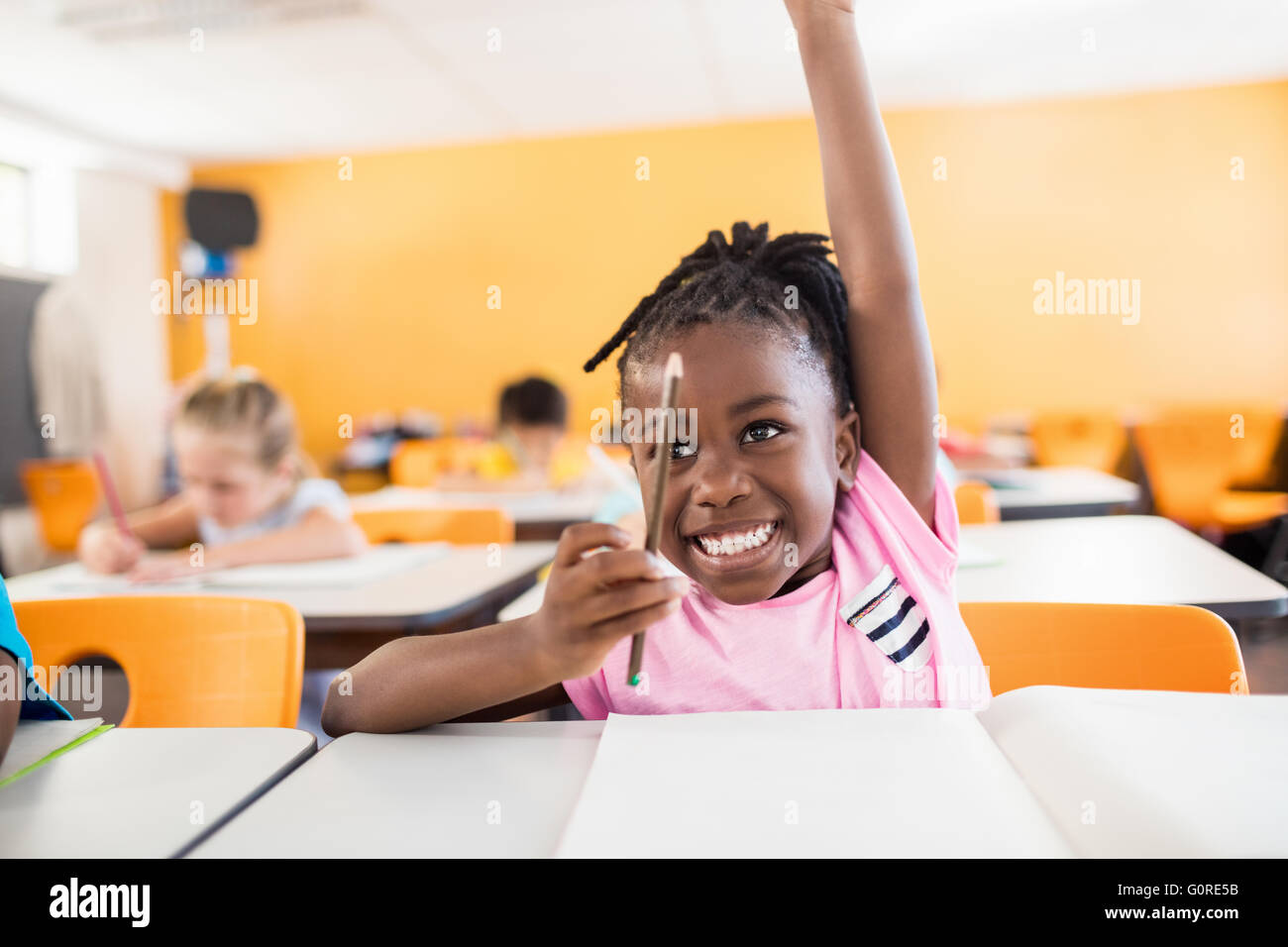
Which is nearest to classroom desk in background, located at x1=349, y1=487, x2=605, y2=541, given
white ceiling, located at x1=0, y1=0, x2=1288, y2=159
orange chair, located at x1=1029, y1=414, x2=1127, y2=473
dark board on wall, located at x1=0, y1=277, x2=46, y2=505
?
white ceiling, located at x1=0, y1=0, x2=1288, y2=159

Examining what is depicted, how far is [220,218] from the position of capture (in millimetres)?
5820

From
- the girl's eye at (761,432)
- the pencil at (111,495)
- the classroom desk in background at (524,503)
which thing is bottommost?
the classroom desk in background at (524,503)

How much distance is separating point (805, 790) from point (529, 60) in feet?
15.0

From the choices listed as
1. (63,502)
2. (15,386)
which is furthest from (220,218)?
(63,502)

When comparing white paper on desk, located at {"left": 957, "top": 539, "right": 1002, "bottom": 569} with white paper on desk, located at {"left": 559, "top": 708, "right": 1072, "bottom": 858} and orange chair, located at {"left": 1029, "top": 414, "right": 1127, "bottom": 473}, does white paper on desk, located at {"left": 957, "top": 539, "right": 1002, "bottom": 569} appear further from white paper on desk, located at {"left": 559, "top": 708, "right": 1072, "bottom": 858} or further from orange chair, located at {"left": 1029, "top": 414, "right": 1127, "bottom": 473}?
orange chair, located at {"left": 1029, "top": 414, "right": 1127, "bottom": 473}

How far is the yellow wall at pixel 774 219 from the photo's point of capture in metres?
4.99

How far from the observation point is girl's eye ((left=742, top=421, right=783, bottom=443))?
81 centimetres

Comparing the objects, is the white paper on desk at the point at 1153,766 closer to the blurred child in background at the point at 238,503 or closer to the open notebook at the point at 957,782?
the open notebook at the point at 957,782

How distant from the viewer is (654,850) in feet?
1.60

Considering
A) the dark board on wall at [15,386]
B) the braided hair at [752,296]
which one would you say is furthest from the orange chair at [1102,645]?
the dark board on wall at [15,386]

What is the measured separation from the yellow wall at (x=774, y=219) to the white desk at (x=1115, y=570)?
2.92 meters

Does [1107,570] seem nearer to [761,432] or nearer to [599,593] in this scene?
[761,432]
